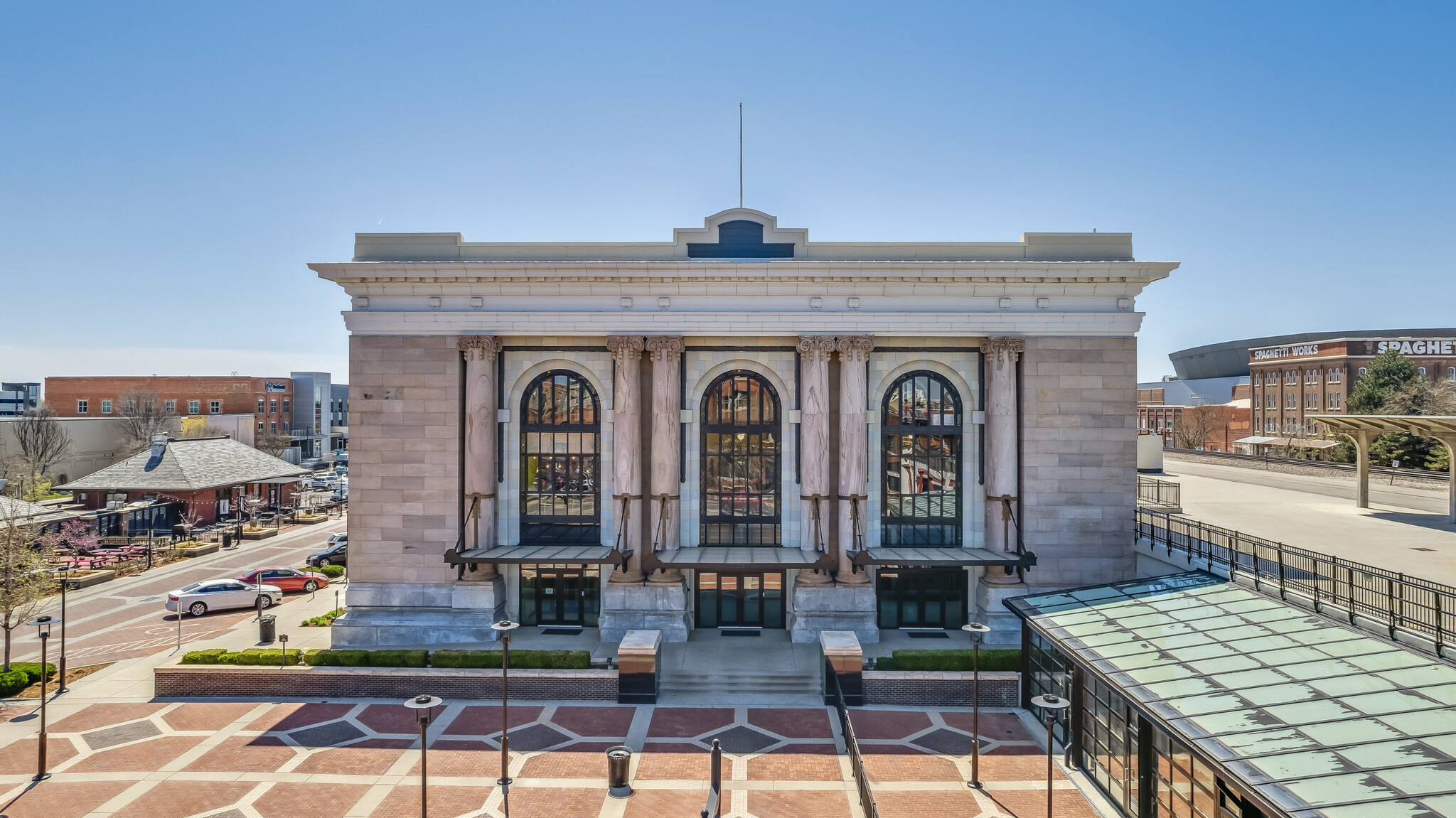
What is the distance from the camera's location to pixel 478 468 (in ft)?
90.0

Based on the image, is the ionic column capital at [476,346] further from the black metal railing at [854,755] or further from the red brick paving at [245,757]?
the black metal railing at [854,755]

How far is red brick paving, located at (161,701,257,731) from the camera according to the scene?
832 inches

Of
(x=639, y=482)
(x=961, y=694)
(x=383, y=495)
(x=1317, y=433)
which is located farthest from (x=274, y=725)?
(x=1317, y=433)

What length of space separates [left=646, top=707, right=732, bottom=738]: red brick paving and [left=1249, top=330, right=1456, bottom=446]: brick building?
3167 inches

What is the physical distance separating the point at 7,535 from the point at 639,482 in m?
24.9

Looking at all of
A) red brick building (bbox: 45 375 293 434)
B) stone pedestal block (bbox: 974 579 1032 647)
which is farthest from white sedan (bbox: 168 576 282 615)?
red brick building (bbox: 45 375 293 434)

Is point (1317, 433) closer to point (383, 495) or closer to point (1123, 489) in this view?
point (1123, 489)

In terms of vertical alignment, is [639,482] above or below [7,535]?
above

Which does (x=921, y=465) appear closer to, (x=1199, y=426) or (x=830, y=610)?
(x=830, y=610)

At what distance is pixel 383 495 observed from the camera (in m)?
27.5

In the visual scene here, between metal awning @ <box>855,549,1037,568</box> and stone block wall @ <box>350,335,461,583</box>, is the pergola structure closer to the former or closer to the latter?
metal awning @ <box>855,549,1037,568</box>

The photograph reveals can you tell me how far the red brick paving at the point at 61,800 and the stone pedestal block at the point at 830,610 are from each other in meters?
20.3

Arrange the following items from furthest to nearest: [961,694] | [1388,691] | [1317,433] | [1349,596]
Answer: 1. [1317,433]
2. [961,694]
3. [1349,596]
4. [1388,691]

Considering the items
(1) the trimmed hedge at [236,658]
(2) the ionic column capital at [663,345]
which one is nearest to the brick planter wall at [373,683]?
(1) the trimmed hedge at [236,658]
